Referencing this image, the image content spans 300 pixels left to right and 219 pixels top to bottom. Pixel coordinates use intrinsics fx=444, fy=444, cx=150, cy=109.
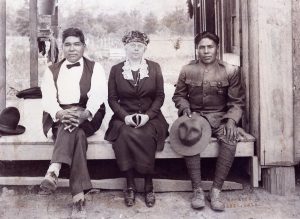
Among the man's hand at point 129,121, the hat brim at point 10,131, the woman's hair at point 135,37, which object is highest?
the woman's hair at point 135,37

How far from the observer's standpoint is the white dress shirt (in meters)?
4.31

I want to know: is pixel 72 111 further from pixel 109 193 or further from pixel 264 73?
pixel 264 73

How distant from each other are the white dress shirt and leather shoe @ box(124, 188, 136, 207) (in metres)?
0.82

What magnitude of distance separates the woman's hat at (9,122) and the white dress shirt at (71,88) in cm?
57

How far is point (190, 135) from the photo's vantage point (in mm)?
4023

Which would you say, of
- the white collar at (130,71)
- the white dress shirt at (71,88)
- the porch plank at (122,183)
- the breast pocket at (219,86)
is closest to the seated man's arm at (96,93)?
the white dress shirt at (71,88)

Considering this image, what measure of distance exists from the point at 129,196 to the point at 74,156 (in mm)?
621

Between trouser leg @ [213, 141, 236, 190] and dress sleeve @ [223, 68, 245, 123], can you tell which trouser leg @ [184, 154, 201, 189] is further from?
dress sleeve @ [223, 68, 245, 123]

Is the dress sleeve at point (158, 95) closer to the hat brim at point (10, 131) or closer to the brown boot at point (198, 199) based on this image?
the brown boot at point (198, 199)

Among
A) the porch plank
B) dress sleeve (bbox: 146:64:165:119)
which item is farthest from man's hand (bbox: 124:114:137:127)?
the porch plank

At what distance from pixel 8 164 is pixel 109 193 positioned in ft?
5.01

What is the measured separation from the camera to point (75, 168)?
3.82 metres

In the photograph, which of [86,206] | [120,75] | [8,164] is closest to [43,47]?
[8,164]

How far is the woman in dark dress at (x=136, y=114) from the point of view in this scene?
406cm
